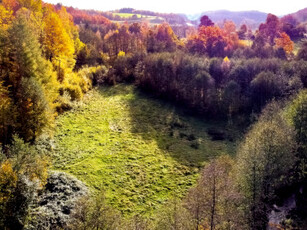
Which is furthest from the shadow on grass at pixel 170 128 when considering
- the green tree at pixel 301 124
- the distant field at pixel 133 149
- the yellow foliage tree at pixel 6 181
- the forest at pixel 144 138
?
the yellow foliage tree at pixel 6 181

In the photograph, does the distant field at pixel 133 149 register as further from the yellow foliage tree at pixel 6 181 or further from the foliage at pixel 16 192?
the yellow foliage tree at pixel 6 181

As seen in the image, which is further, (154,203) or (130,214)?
(154,203)

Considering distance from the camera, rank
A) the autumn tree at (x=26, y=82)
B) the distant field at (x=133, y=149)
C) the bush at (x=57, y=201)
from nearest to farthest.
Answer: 1. the bush at (x=57, y=201)
2. the distant field at (x=133, y=149)
3. the autumn tree at (x=26, y=82)

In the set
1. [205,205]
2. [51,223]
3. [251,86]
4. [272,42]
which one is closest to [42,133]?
[51,223]

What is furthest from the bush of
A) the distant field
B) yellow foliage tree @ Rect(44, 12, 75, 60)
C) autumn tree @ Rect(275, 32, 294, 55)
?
autumn tree @ Rect(275, 32, 294, 55)

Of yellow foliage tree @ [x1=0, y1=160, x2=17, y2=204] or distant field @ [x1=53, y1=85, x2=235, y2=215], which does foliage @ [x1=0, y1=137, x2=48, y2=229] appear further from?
distant field @ [x1=53, y1=85, x2=235, y2=215]

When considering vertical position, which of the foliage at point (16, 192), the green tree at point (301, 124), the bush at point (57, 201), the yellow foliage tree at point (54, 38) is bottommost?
the bush at point (57, 201)

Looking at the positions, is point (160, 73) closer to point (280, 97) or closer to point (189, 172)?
point (280, 97)
